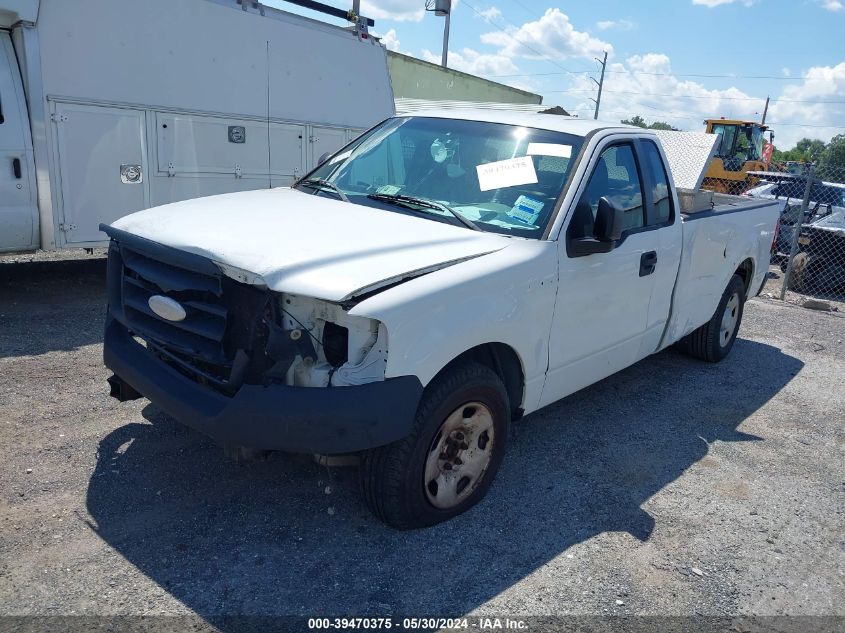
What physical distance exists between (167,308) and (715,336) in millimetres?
5024

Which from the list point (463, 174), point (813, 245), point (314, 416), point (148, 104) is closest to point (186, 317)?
point (314, 416)

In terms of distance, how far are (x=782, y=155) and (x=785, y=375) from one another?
10240cm

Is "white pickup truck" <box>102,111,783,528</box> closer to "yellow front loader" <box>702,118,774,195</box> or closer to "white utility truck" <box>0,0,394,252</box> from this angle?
"white utility truck" <box>0,0,394,252</box>

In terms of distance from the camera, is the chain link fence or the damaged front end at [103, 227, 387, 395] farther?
the chain link fence

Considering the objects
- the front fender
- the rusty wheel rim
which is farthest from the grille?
the rusty wheel rim

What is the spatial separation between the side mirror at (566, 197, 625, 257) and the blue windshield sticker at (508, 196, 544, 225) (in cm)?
24

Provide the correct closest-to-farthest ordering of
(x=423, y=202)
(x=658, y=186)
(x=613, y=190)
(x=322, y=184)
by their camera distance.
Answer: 1. (x=423, y=202)
2. (x=613, y=190)
3. (x=322, y=184)
4. (x=658, y=186)

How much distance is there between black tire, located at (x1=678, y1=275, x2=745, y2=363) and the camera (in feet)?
20.5

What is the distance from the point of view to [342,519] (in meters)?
3.46

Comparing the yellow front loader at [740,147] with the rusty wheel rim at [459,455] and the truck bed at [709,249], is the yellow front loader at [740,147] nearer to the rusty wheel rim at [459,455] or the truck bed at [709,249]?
the truck bed at [709,249]

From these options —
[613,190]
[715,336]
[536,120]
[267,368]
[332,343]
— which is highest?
[536,120]

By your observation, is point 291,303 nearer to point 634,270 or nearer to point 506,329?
point 506,329

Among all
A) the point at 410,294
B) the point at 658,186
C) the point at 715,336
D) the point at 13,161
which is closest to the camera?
the point at 410,294

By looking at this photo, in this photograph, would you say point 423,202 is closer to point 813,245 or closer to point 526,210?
point 526,210
